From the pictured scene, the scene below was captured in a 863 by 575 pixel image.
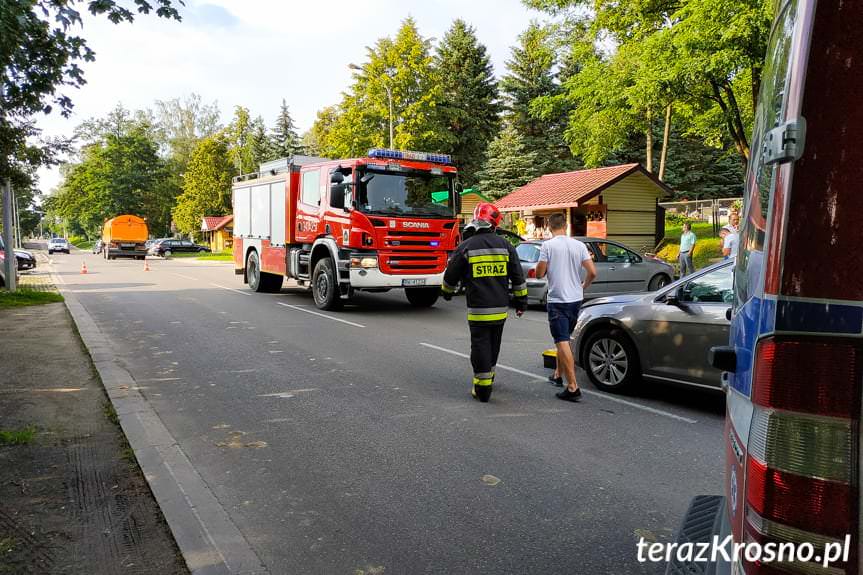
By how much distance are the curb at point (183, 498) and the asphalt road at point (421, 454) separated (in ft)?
0.35

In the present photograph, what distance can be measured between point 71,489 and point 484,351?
3710 mm

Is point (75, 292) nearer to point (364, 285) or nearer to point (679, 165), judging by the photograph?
point (364, 285)

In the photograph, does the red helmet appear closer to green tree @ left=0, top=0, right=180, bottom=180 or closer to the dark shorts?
the dark shorts

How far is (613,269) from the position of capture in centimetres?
1515

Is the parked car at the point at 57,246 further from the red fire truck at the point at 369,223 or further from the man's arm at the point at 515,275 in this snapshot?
the man's arm at the point at 515,275

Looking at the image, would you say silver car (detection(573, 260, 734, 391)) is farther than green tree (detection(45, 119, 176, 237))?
No

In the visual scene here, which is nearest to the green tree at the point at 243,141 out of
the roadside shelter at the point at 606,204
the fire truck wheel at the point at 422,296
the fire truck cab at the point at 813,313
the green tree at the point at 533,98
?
the green tree at the point at 533,98

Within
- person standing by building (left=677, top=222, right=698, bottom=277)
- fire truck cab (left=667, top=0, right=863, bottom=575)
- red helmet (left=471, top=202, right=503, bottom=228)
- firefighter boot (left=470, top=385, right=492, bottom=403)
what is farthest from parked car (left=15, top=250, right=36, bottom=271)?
fire truck cab (left=667, top=0, right=863, bottom=575)

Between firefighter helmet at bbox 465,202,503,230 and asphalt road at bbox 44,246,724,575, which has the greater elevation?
firefighter helmet at bbox 465,202,503,230

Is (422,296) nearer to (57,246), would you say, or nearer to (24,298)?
(24,298)

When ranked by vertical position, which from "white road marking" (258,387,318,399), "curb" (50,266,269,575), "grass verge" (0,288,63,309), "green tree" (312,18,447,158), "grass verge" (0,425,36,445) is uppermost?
"green tree" (312,18,447,158)

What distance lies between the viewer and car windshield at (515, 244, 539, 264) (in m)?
14.2

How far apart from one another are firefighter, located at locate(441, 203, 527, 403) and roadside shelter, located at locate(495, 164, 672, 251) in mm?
19657

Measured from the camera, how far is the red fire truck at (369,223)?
1271 cm
